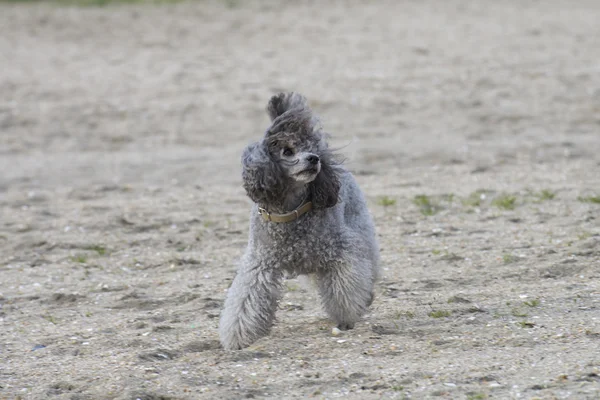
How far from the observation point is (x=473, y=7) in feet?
59.5

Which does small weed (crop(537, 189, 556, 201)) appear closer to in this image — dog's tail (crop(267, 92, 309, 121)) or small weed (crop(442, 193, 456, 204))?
small weed (crop(442, 193, 456, 204))

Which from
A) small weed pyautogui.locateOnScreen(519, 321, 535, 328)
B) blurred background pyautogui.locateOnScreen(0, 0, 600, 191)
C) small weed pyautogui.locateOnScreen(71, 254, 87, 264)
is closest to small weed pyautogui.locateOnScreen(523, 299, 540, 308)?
small weed pyautogui.locateOnScreen(519, 321, 535, 328)

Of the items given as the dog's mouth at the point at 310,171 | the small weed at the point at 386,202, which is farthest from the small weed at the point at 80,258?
the dog's mouth at the point at 310,171

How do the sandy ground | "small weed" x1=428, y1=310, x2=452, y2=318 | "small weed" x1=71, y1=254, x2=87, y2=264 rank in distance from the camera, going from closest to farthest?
the sandy ground, "small weed" x1=428, y1=310, x2=452, y2=318, "small weed" x1=71, y1=254, x2=87, y2=264

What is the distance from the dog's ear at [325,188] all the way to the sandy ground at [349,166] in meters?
0.23

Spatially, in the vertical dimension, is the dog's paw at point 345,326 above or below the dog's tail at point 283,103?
below

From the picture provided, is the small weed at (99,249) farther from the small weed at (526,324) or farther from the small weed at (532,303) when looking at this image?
the small weed at (526,324)

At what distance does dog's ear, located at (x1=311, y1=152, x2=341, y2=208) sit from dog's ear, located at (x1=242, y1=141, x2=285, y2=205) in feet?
0.67

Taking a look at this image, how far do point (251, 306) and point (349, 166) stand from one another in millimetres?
4840

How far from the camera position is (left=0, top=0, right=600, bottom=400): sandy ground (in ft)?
17.7

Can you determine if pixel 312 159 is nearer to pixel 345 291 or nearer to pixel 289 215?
pixel 289 215

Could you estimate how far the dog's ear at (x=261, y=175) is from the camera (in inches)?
215

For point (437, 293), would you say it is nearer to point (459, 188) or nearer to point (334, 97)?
point (459, 188)

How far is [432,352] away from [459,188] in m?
4.31
